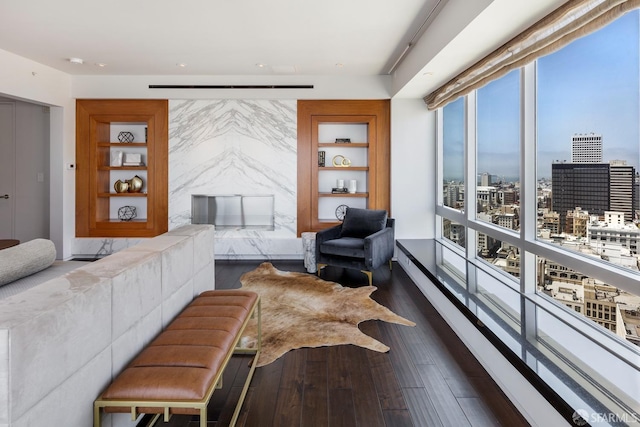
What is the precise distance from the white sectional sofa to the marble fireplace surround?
11.5 feet

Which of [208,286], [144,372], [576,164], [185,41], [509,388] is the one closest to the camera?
[144,372]

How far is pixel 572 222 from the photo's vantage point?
2.55 m

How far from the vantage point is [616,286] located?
Result: 2131 mm

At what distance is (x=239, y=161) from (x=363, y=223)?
7.00ft

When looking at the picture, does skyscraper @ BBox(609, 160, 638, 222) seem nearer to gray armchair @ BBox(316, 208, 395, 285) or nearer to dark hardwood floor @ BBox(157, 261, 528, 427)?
dark hardwood floor @ BBox(157, 261, 528, 427)

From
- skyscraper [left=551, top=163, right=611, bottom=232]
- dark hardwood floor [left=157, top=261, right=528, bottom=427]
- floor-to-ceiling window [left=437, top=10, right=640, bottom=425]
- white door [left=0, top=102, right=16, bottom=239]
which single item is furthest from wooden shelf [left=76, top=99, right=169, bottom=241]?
skyscraper [left=551, top=163, right=611, bottom=232]

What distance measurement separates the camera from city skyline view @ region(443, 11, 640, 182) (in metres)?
2.09

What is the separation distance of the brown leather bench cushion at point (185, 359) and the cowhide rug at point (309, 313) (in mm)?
664

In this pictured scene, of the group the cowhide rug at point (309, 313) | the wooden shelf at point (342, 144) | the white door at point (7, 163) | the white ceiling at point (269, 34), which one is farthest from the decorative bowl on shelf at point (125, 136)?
the cowhide rug at point (309, 313)

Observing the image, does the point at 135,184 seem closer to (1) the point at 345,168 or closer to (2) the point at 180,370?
(1) the point at 345,168

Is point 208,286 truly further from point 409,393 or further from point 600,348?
point 600,348

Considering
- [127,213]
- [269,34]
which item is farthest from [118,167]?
[269,34]

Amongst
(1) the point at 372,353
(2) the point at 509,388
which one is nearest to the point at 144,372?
(1) the point at 372,353

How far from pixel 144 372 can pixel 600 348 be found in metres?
2.34
